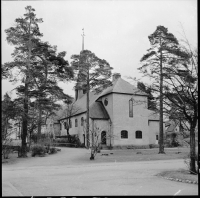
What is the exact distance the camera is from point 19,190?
9516 mm

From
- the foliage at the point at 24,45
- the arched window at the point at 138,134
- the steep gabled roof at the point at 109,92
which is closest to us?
the foliage at the point at 24,45

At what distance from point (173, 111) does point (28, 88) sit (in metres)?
16.6

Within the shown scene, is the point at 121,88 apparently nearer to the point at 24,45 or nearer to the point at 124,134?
the point at 124,134

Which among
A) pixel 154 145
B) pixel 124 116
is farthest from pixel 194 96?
pixel 154 145

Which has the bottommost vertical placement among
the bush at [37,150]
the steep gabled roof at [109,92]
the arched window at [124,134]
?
the bush at [37,150]

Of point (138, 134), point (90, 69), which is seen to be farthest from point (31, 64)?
point (138, 134)

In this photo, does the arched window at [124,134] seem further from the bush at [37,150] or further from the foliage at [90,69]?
the bush at [37,150]

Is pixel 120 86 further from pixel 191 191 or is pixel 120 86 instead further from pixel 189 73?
pixel 191 191

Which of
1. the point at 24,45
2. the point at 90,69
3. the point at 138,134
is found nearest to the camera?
the point at 24,45

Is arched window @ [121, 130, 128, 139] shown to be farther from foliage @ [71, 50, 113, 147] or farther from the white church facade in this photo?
foliage @ [71, 50, 113, 147]

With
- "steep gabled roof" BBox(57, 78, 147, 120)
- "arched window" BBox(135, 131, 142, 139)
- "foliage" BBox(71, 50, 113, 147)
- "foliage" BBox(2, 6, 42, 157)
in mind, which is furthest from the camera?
"arched window" BBox(135, 131, 142, 139)

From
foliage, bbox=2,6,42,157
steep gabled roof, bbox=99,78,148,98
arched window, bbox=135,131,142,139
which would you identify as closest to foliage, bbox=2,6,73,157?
foliage, bbox=2,6,42,157

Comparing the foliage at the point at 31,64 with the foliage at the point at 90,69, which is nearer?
the foliage at the point at 31,64

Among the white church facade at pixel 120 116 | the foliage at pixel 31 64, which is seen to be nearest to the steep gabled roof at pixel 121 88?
the white church facade at pixel 120 116
